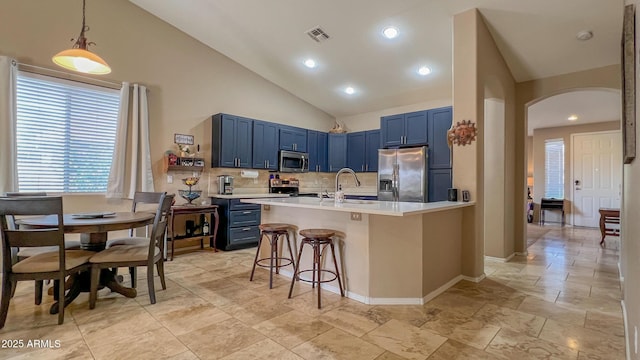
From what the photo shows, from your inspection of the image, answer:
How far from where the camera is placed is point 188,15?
4625 mm

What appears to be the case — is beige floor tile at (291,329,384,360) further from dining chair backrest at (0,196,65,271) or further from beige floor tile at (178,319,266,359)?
dining chair backrest at (0,196,65,271)

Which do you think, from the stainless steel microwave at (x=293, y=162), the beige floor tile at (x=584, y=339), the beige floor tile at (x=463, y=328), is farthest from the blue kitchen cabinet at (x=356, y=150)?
the beige floor tile at (x=584, y=339)

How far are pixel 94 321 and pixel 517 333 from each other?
131 inches

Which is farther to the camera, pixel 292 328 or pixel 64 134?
pixel 64 134

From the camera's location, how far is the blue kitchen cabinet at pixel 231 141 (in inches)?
207

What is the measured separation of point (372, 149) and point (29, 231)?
559 cm

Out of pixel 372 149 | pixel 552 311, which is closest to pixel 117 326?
pixel 552 311

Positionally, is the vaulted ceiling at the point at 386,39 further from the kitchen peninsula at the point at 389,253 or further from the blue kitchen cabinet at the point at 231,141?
the kitchen peninsula at the point at 389,253

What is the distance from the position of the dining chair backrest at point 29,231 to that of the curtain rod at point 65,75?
2.56m

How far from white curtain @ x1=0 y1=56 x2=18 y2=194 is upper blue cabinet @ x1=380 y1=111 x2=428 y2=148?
17.8 feet

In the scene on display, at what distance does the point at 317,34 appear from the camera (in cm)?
450

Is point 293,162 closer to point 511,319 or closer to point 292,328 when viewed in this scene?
point 292,328

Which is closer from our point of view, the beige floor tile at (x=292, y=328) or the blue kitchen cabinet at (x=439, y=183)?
the beige floor tile at (x=292, y=328)

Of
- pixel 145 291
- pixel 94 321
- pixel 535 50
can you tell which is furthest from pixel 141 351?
pixel 535 50
